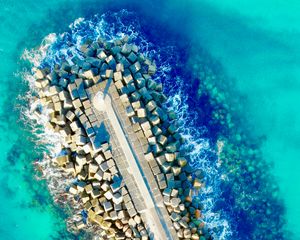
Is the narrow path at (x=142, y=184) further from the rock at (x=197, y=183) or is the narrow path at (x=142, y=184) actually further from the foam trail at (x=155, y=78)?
the foam trail at (x=155, y=78)

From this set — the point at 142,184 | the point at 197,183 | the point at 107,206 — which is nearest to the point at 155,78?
the point at 142,184

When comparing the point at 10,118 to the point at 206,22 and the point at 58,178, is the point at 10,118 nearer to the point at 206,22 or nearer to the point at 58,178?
the point at 58,178

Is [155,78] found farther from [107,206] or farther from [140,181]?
[107,206]

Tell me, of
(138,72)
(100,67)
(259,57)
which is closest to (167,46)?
(138,72)

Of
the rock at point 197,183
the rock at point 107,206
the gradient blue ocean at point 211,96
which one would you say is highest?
the gradient blue ocean at point 211,96

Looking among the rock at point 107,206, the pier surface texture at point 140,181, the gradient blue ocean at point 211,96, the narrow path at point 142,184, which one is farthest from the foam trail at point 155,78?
the rock at point 107,206

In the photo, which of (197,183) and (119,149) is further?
(197,183)
